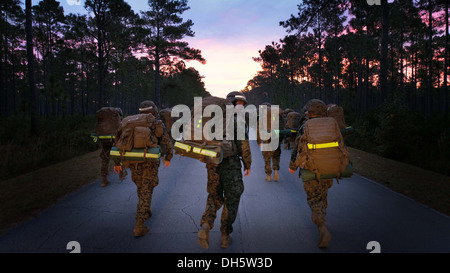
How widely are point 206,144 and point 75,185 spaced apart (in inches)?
189

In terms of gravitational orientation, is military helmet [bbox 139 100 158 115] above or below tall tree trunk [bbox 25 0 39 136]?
below

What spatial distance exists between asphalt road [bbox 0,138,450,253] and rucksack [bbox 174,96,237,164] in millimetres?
1204

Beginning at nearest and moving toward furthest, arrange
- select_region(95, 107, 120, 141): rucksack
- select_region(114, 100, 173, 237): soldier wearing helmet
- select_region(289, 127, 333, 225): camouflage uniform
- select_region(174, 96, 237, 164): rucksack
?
select_region(174, 96, 237, 164): rucksack < select_region(289, 127, 333, 225): camouflage uniform < select_region(114, 100, 173, 237): soldier wearing helmet < select_region(95, 107, 120, 141): rucksack

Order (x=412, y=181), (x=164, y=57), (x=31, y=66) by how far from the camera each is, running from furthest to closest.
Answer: (x=164, y=57) < (x=31, y=66) < (x=412, y=181)

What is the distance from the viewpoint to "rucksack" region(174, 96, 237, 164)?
310cm

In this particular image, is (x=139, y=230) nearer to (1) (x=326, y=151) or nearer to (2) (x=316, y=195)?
(2) (x=316, y=195)

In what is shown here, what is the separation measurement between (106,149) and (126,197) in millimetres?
1695

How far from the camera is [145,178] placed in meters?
4.00

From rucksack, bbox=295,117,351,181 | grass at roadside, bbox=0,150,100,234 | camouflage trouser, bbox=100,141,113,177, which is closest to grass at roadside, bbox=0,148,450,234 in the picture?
grass at roadside, bbox=0,150,100,234

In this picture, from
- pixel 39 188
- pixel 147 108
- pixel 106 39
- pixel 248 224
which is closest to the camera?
pixel 248 224

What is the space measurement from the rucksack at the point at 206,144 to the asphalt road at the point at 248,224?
1204mm

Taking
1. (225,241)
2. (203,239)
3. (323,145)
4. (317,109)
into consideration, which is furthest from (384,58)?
(203,239)

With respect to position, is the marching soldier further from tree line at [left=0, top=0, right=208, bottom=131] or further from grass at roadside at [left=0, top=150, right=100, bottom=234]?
tree line at [left=0, top=0, right=208, bottom=131]

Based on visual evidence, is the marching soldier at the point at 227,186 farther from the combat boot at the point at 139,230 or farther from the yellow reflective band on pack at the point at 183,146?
the combat boot at the point at 139,230
